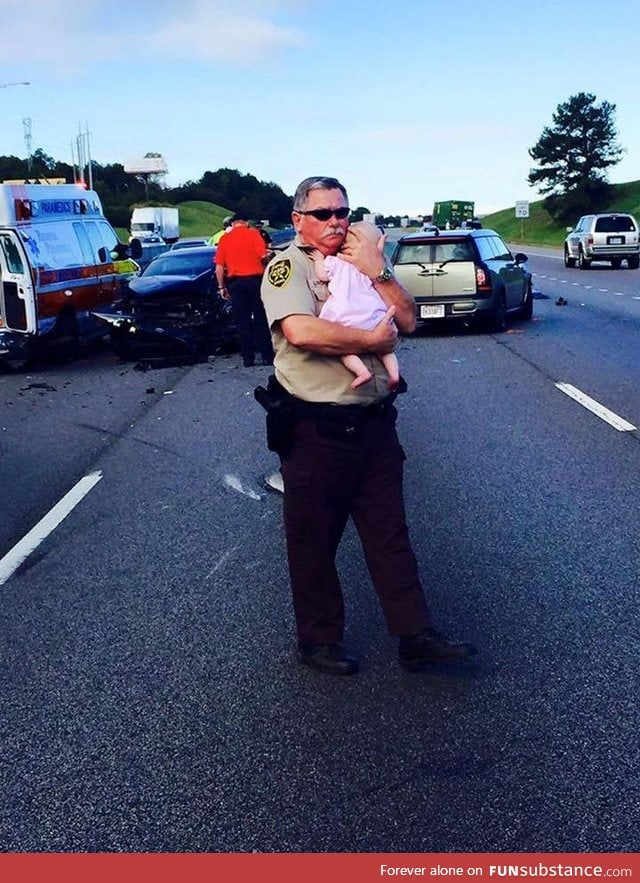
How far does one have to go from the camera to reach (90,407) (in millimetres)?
13367

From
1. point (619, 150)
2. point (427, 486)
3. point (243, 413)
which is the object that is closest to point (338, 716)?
point (427, 486)

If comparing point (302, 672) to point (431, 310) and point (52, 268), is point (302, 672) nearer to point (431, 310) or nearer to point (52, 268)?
point (52, 268)

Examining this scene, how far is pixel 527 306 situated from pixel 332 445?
18.7 m

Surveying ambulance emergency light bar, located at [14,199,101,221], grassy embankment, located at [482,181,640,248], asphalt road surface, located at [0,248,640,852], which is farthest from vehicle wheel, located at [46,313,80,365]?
grassy embankment, located at [482,181,640,248]

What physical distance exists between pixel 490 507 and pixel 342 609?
2947 millimetres

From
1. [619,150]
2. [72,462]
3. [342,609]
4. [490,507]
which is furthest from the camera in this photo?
[619,150]

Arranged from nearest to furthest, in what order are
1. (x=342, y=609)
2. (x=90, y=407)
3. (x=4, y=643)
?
(x=342, y=609)
(x=4, y=643)
(x=90, y=407)

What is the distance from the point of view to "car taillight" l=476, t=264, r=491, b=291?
19531 millimetres

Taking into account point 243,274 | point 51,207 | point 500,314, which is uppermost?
point 51,207

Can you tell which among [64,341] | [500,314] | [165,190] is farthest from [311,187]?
[165,190]

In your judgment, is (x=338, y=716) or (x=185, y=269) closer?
(x=338, y=716)

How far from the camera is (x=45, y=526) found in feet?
24.8

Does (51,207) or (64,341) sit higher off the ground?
(51,207)
